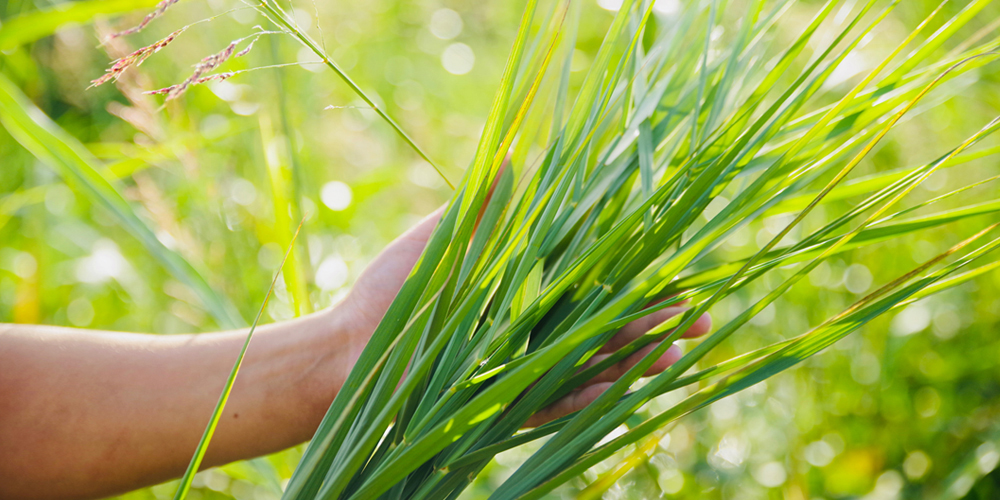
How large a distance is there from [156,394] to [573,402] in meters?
0.46

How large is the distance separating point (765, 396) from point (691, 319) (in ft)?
2.28

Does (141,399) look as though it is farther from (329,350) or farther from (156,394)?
(329,350)

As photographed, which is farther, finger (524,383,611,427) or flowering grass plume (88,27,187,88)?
finger (524,383,611,427)

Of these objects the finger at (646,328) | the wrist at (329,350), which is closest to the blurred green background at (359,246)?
the wrist at (329,350)

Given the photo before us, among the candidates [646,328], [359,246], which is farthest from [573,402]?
[359,246]

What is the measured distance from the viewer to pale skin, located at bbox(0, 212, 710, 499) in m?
0.57

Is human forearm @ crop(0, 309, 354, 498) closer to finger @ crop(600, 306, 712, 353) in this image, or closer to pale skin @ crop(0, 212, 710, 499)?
pale skin @ crop(0, 212, 710, 499)

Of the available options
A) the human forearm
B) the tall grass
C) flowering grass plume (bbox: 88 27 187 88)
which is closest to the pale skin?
the human forearm

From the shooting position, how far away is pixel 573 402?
1.85 ft

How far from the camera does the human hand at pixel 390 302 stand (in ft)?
1.95

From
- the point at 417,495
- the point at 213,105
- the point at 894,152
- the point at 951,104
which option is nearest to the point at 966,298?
the point at 894,152

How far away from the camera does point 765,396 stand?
0.90m

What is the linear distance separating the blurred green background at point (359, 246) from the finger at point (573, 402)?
21 cm

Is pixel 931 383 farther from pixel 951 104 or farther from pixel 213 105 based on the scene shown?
pixel 213 105
